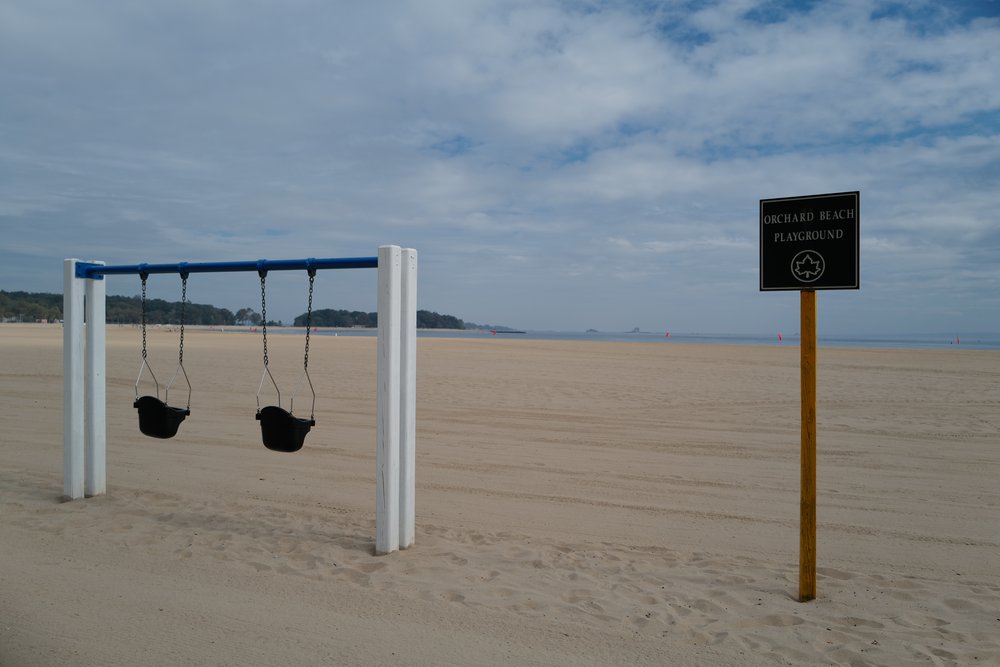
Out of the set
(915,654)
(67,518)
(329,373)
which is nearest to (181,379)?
(329,373)

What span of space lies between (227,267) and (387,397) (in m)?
2.21

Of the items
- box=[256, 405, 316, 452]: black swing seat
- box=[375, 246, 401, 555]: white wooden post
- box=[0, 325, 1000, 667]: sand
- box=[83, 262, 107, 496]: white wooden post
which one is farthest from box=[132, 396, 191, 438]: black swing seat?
box=[375, 246, 401, 555]: white wooden post

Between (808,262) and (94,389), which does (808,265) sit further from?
(94,389)

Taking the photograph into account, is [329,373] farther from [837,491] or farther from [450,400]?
[837,491]

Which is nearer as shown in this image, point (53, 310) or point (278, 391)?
point (278, 391)

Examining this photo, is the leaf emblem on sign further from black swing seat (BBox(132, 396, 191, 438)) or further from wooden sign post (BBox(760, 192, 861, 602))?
black swing seat (BBox(132, 396, 191, 438))

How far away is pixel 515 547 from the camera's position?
533cm

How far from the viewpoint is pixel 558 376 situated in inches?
716

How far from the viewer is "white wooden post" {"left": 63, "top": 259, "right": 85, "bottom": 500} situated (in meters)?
6.57

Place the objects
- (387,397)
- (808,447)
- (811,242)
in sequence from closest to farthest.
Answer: (811,242), (808,447), (387,397)

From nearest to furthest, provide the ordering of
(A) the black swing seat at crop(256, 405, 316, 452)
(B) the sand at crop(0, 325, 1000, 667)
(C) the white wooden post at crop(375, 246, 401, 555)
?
(B) the sand at crop(0, 325, 1000, 667) → (C) the white wooden post at crop(375, 246, 401, 555) → (A) the black swing seat at crop(256, 405, 316, 452)

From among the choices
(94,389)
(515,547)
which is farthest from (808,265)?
(94,389)

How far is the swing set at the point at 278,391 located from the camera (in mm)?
5133

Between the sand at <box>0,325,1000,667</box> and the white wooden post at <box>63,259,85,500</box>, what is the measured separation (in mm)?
266
